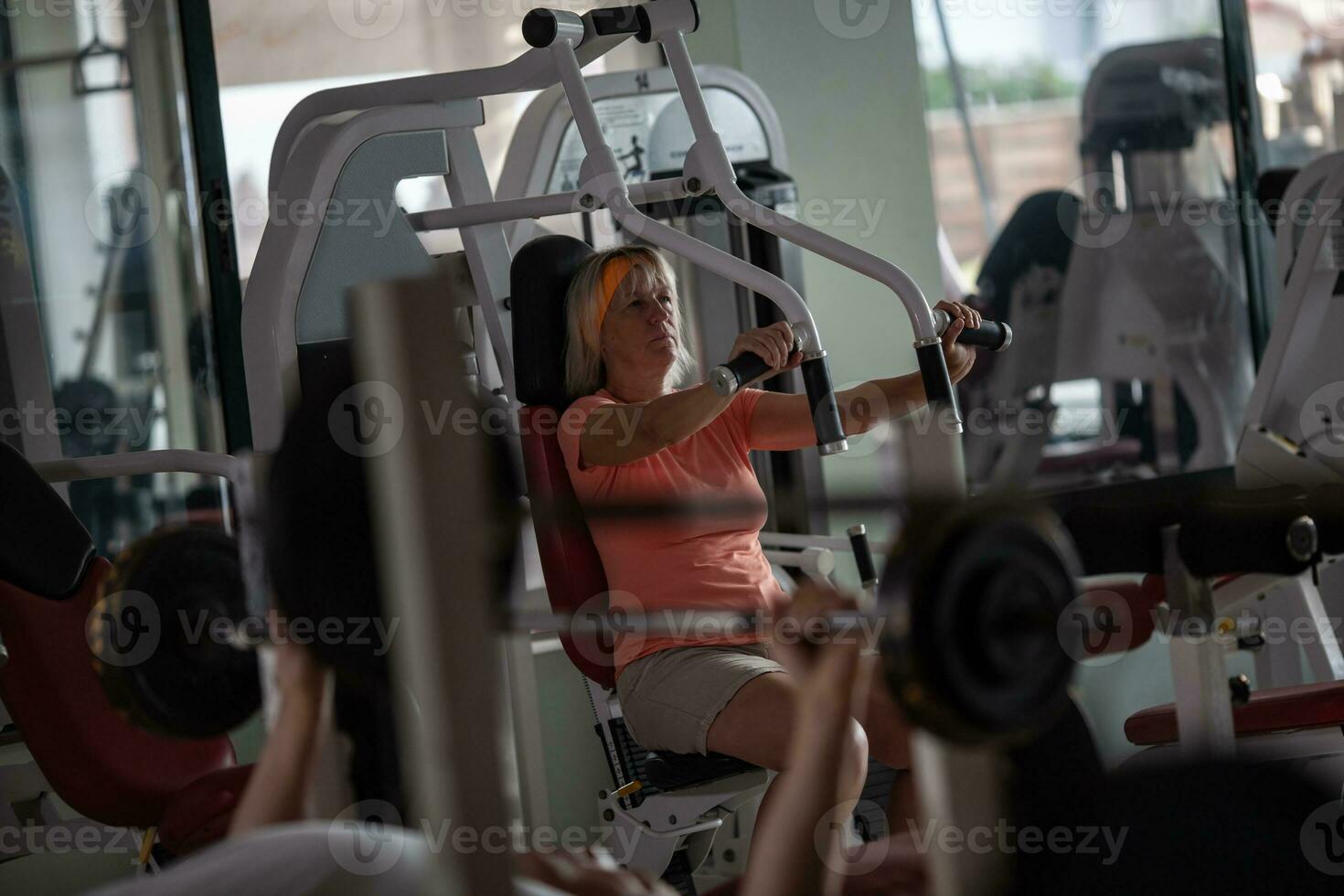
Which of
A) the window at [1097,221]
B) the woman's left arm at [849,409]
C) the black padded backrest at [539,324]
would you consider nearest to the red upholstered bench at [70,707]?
the black padded backrest at [539,324]

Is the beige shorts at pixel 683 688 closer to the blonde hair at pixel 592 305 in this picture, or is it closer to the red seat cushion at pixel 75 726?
the blonde hair at pixel 592 305

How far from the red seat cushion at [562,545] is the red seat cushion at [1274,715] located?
812 millimetres

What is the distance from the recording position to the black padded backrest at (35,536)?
183cm

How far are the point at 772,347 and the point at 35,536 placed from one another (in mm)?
1017

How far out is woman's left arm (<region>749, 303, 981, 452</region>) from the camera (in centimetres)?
215

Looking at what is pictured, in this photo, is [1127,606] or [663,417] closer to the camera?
[663,417]

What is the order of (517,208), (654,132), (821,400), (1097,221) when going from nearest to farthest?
1. (821,400)
2. (517,208)
3. (654,132)
4. (1097,221)

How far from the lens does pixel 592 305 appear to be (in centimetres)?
212

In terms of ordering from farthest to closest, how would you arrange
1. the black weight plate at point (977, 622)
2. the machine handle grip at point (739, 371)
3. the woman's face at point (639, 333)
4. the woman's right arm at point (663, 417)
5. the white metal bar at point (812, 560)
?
the white metal bar at point (812, 560) < the woman's face at point (639, 333) < the woman's right arm at point (663, 417) < the machine handle grip at point (739, 371) < the black weight plate at point (977, 622)

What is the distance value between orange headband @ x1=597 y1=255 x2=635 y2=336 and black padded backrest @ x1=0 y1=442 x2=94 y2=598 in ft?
2.66

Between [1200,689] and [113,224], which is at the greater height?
[113,224]

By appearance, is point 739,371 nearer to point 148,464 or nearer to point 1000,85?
point 148,464

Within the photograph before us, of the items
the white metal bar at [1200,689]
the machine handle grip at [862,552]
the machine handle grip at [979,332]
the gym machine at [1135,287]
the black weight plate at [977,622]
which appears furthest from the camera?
the gym machine at [1135,287]

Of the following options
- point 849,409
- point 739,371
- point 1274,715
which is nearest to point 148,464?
point 739,371
